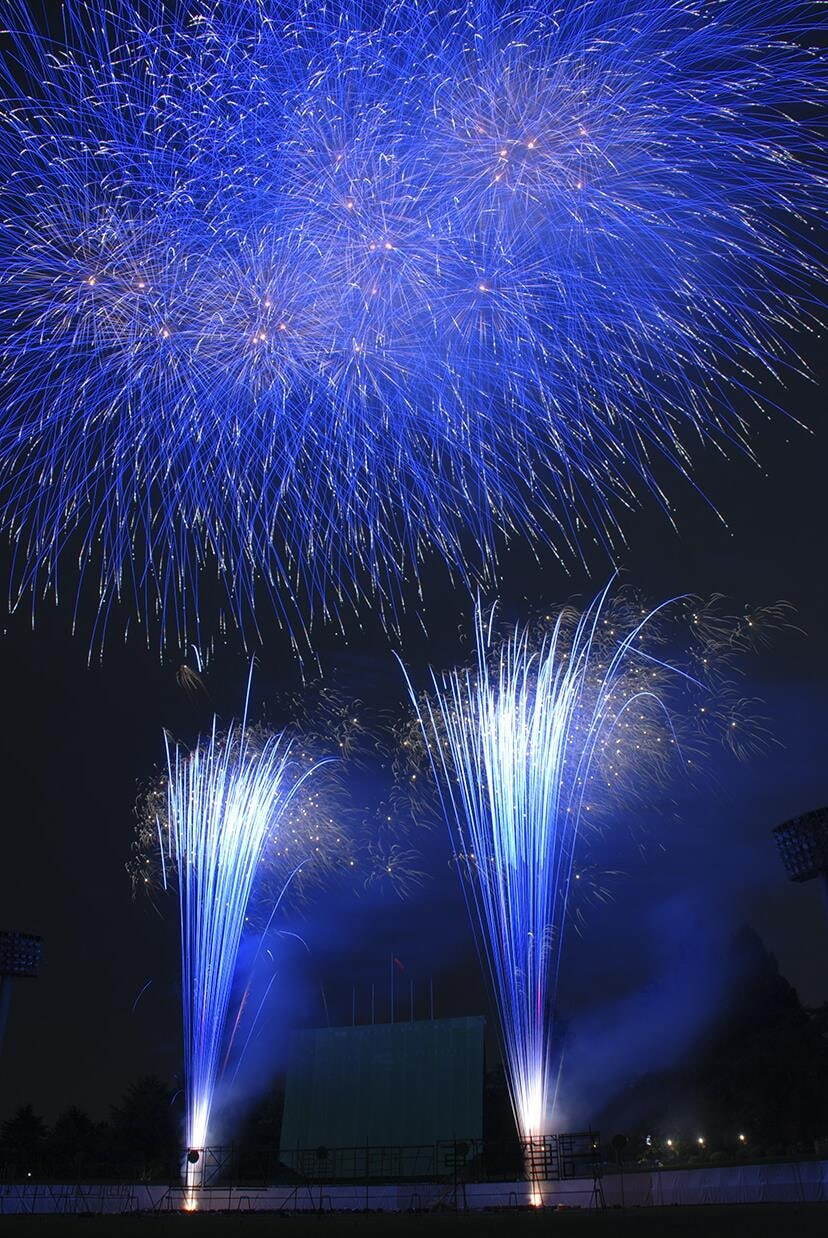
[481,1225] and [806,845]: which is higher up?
[806,845]

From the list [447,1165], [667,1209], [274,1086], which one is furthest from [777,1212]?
[274,1086]

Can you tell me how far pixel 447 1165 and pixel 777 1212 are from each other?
1715 cm

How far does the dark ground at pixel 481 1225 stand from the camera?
16953 millimetres

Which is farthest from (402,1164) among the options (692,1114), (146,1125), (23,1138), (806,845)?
(23,1138)

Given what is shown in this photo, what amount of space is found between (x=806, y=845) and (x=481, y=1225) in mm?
14949

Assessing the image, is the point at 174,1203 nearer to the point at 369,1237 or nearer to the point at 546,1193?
the point at 546,1193

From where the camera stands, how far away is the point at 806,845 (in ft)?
98.7

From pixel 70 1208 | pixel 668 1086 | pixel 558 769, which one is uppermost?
pixel 558 769

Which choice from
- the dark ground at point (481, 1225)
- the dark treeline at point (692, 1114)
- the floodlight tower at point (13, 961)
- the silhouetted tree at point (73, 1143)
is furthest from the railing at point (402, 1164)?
the silhouetted tree at point (73, 1143)

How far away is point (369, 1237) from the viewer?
18.6m

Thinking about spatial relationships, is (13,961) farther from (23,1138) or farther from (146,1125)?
(23,1138)

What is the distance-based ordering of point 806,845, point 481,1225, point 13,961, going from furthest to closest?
point 13,961 < point 806,845 < point 481,1225

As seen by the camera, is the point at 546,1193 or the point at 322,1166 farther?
the point at 322,1166

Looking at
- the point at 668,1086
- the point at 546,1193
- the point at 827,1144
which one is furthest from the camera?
the point at 668,1086
